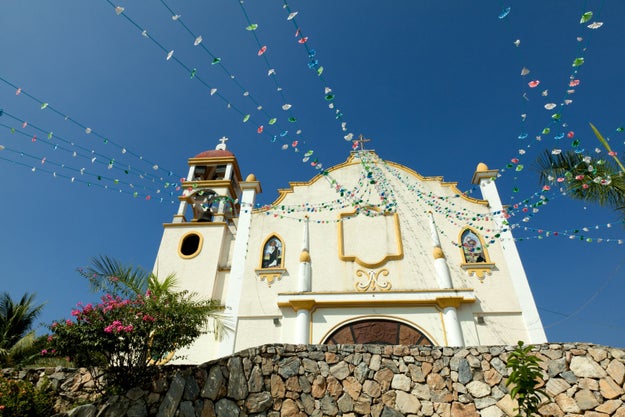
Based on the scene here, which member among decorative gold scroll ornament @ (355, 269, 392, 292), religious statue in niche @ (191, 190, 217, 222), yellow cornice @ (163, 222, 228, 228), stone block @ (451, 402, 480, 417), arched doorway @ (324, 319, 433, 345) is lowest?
stone block @ (451, 402, 480, 417)

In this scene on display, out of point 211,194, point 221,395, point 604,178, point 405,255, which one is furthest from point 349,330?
point 211,194

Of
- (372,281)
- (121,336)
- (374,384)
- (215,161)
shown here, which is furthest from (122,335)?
(215,161)

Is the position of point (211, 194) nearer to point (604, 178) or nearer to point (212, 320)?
point (212, 320)

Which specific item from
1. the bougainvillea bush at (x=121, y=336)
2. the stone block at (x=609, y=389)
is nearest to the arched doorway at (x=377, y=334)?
the stone block at (x=609, y=389)

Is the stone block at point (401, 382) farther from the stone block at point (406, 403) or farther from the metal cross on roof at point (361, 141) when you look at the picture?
the metal cross on roof at point (361, 141)

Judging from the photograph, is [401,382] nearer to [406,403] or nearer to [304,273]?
[406,403]

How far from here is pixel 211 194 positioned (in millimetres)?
15828

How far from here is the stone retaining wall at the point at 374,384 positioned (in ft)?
20.1

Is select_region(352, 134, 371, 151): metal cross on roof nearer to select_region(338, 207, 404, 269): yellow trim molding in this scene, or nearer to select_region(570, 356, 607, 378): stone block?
select_region(338, 207, 404, 269): yellow trim molding

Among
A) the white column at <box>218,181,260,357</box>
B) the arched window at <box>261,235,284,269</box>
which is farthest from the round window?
the arched window at <box>261,235,284,269</box>

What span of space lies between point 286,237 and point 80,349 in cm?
755

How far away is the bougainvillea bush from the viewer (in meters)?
6.25

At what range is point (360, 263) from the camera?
12.0m

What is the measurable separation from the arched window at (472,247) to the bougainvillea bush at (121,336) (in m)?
9.03
